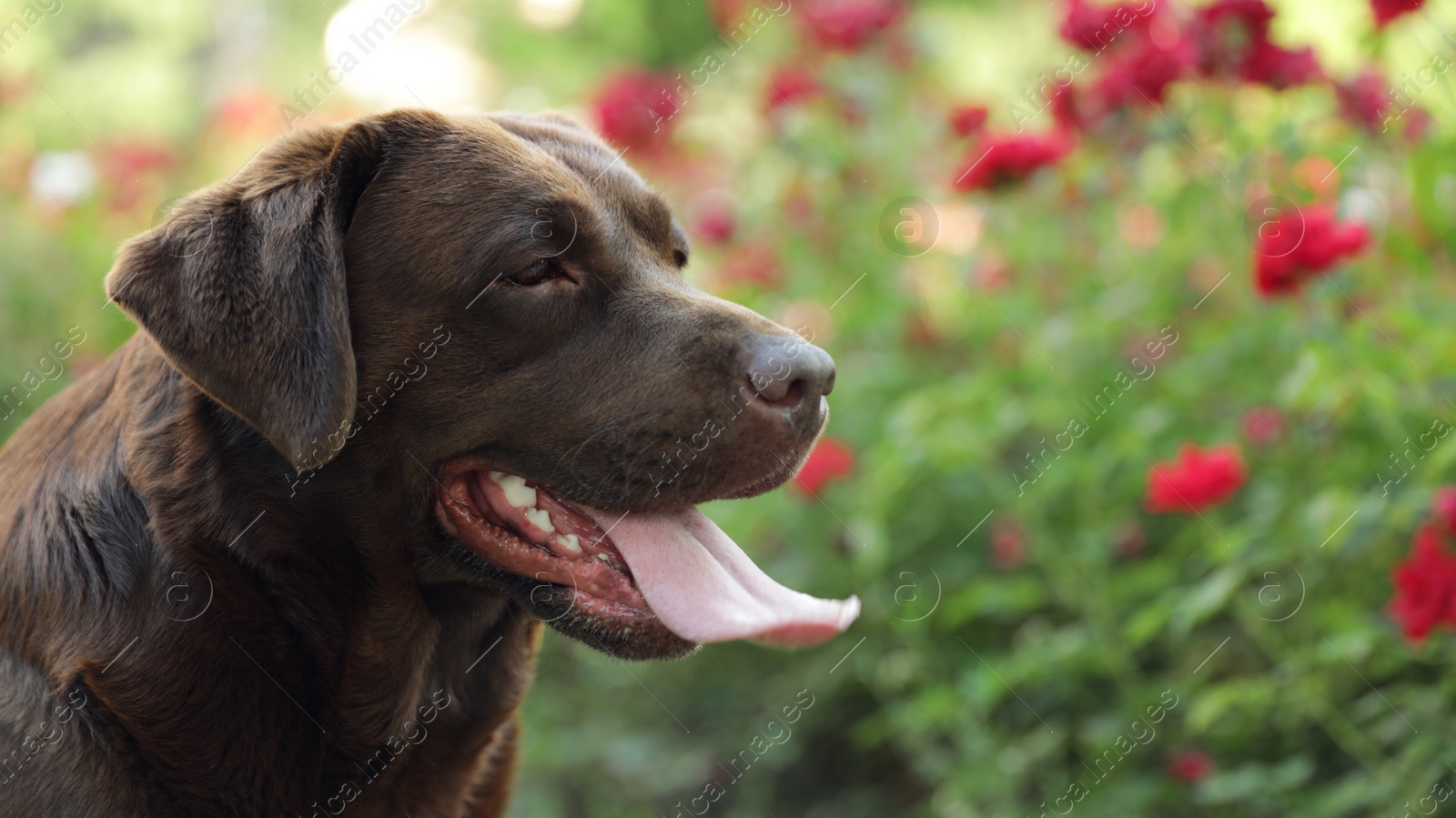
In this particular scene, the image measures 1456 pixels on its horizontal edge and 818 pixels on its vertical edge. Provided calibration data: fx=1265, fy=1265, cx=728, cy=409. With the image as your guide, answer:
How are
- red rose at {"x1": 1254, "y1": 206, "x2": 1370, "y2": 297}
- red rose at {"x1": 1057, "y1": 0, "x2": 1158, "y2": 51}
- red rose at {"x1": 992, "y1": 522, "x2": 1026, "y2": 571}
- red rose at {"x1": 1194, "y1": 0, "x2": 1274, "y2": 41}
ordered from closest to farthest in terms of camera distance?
red rose at {"x1": 1254, "y1": 206, "x2": 1370, "y2": 297}, red rose at {"x1": 1194, "y1": 0, "x2": 1274, "y2": 41}, red rose at {"x1": 1057, "y1": 0, "x2": 1158, "y2": 51}, red rose at {"x1": 992, "y1": 522, "x2": 1026, "y2": 571}

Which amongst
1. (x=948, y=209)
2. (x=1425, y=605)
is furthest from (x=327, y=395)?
(x=948, y=209)

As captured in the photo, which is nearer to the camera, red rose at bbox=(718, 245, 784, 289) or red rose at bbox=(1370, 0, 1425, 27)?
red rose at bbox=(1370, 0, 1425, 27)

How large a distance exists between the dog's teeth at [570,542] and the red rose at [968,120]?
244 cm

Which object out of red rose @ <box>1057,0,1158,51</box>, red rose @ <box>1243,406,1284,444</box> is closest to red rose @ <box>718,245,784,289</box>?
red rose @ <box>1057,0,1158,51</box>

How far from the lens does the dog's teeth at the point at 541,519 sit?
230 centimetres

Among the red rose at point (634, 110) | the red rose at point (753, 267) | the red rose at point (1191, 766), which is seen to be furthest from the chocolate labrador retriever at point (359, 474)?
the red rose at point (753, 267)

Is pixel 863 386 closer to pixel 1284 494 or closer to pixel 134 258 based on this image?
pixel 1284 494

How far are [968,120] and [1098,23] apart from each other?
611mm

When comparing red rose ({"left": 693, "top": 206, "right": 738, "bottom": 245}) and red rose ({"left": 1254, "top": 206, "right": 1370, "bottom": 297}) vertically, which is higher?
red rose ({"left": 1254, "top": 206, "right": 1370, "bottom": 297})

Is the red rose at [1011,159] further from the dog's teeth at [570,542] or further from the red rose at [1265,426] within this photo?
the dog's teeth at [570,542]

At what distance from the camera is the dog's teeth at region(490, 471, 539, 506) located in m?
2.32

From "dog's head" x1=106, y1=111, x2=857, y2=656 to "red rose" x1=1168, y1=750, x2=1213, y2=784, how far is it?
166 centimetres

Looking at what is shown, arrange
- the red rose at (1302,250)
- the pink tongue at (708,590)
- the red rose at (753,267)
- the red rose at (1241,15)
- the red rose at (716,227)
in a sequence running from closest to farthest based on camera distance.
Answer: the pink tongue at (708,590) → the red rose at (1302,250) → the red rose at (1241,15) → the red rose at (716,227) → the red rose at (753,267)

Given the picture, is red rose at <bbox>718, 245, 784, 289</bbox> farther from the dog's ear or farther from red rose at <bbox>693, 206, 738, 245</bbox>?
the dog's ear
